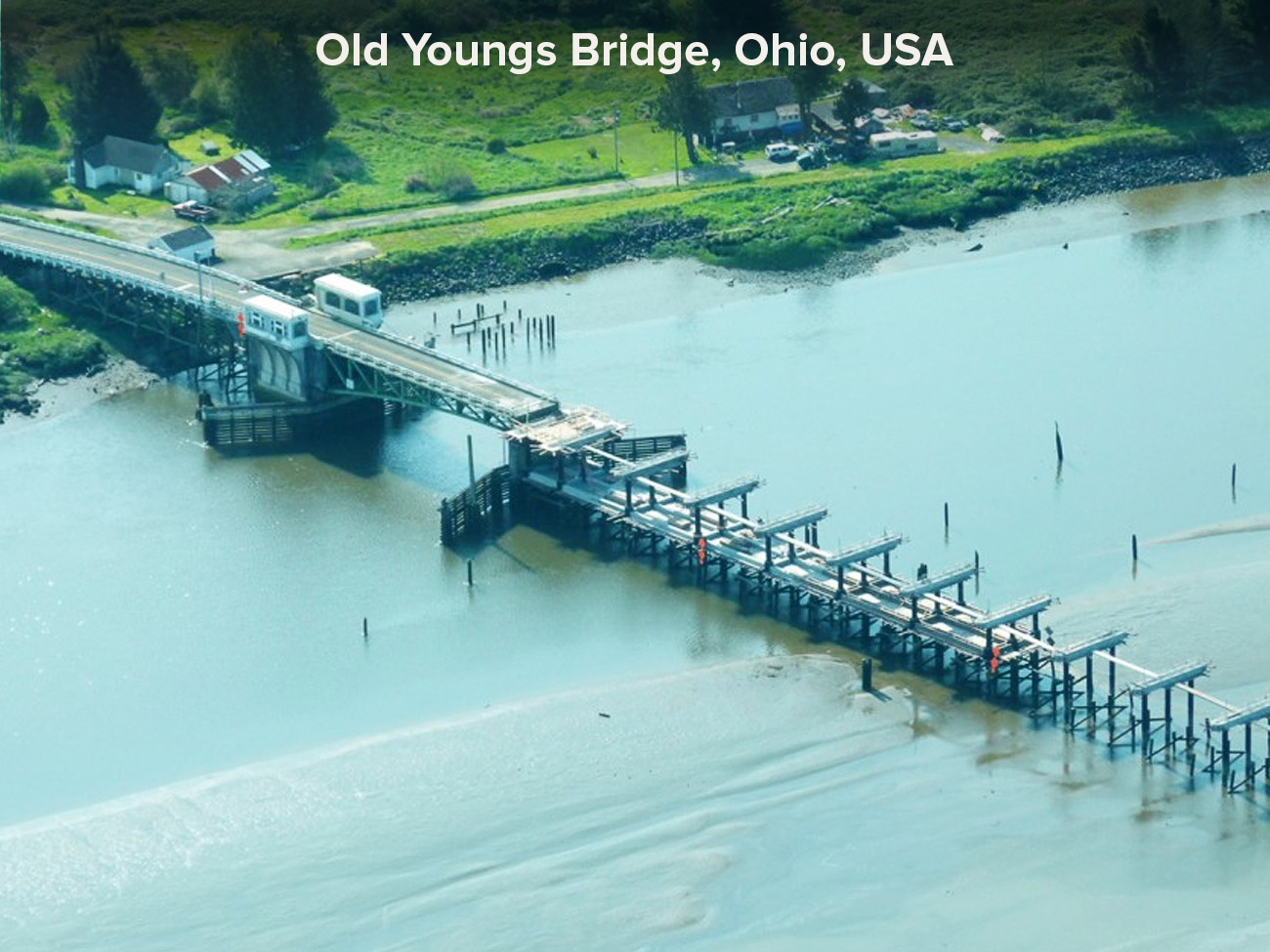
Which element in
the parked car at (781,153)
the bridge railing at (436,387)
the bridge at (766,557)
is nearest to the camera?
the bridge at (766,557)

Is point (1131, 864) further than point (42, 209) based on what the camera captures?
No

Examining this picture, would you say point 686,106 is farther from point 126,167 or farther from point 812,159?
point 126,167

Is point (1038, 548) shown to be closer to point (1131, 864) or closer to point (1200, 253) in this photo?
point (1131, 864)

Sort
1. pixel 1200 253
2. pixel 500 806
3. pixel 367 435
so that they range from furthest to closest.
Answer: pixel 1200 253
pixel 367 435
pixel 500 806

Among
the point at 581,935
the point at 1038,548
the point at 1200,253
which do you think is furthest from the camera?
the point at 1200,253

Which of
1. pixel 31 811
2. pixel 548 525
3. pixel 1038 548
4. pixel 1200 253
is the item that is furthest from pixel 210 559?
pixel 1200 253

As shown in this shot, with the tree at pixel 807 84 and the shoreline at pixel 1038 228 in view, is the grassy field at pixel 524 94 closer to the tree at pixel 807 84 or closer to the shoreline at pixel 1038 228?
the tree at pixel 807 84

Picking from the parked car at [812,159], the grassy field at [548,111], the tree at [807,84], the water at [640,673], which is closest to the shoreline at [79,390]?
the water at [640,673]
